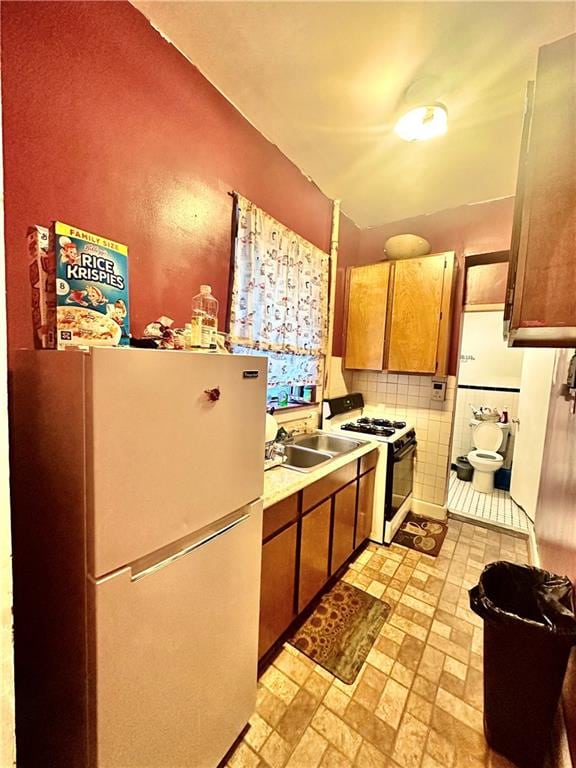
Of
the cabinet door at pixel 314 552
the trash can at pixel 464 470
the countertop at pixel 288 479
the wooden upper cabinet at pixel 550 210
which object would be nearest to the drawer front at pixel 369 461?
the countertop at pixel 288 479

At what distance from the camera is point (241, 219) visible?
183cm

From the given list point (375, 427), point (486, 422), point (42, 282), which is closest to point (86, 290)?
point (42, 282)

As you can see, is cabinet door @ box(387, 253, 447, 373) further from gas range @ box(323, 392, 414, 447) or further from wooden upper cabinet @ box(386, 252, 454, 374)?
gas range @ box(323, 392, 414, 447)

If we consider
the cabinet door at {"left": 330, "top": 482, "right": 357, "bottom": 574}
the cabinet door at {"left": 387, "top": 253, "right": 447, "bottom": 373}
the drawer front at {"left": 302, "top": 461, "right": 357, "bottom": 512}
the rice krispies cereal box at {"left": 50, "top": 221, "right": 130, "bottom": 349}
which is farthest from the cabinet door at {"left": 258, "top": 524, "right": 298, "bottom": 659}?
the cabinet door at {"left": 387, "top": 253, "right": 447, "bottom": 373}

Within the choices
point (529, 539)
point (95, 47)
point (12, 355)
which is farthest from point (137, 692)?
point (529, 539)

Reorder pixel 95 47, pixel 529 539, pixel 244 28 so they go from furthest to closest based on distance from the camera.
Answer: pixel 529 539 < pixel 244 28 < pixel 95 47

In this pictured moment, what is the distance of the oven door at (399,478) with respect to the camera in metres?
2.54

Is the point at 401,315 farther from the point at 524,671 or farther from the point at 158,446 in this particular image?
the point at 158,446

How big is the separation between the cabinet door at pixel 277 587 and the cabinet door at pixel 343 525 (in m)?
0.46

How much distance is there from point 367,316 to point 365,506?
174 centimetres

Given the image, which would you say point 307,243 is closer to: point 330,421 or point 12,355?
point 330,421

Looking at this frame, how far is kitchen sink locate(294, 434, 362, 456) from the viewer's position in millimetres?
2459

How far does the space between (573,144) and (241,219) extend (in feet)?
4.88

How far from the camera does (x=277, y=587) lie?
4.99 feet
